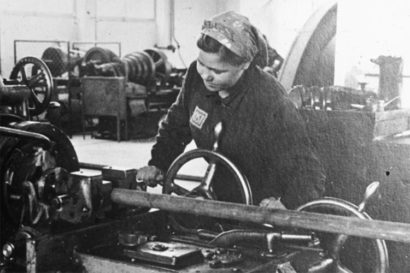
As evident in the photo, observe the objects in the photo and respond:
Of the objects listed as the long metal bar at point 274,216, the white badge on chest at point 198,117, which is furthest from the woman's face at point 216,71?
the long metal bar at point 274,216

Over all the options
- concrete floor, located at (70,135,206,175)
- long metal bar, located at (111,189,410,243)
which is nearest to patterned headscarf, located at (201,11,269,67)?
long metal bar, located at (111,189,410,243)

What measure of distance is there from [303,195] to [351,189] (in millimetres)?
852

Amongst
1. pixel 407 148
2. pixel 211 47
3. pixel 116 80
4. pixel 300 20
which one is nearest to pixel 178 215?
pixel 211 47

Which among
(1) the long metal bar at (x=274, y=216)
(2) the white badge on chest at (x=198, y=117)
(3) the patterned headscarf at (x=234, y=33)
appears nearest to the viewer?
(1) the long metal bar at (x=274, y=216)

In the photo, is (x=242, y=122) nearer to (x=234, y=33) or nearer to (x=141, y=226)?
(x=234, y=33)

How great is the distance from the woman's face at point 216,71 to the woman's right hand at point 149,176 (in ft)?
1.03

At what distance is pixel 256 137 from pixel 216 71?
0.28m

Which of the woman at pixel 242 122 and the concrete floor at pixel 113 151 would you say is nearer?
the woman at pixel 242 122

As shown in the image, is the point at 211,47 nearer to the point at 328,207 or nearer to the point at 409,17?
the point at 328,207

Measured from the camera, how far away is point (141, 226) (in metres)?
1.64

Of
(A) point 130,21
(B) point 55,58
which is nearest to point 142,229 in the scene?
(B) point 55,58

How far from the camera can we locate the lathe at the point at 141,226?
51.7 inches

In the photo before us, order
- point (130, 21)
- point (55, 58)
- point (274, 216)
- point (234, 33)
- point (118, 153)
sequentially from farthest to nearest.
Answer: point (130, 21) < point (55, 58) < point (118, 153) < point (234, 33) < point (274, 216)

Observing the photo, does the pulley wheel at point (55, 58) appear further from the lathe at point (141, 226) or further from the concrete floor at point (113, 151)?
the lathe at point (141, 226)
